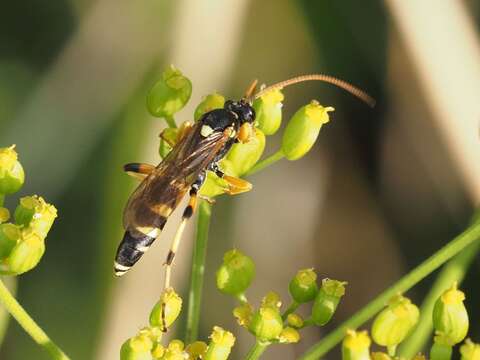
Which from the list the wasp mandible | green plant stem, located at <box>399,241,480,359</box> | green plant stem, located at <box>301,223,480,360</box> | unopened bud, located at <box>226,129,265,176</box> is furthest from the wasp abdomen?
green plant stem, located at <box>399,241,480,359</box>

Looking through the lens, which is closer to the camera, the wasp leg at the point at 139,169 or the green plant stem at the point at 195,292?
the green plant stem at the point at 195,292

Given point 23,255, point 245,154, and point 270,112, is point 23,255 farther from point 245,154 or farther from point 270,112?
point 270,112

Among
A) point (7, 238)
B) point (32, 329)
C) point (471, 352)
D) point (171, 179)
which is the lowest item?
point (32, 329)

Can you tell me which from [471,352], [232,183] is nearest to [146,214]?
[232,183]

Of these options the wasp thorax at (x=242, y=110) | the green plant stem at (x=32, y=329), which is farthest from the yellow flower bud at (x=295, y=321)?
the wasp thorax at (x=242, y=110)

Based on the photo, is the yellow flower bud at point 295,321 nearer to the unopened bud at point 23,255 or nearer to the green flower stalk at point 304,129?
the green flower stalk at point 304,129

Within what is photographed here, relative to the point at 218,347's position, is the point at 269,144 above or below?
above

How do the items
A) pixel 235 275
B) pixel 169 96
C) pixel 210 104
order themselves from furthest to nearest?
pixel 210 104, pixel 169 96, pixel 235 275

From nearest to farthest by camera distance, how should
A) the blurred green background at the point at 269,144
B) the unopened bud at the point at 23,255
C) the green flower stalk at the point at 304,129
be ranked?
the unopened bud at the point at 23,255 < the green flower stalk at the point at 304,129 < the blurred green background at the point at 269,144

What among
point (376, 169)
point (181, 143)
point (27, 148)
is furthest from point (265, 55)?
point (181, 143)
